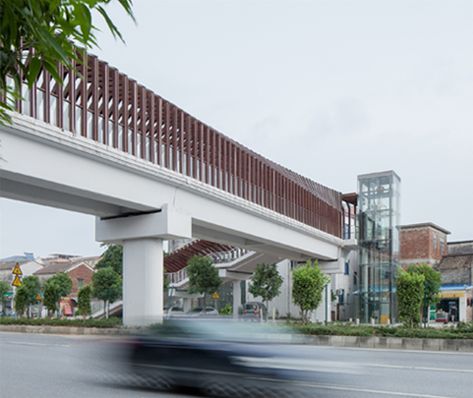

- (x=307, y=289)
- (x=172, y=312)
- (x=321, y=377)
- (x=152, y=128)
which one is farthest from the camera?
(x=307, y=289)

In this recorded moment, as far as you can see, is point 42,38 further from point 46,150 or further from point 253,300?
point 253,300

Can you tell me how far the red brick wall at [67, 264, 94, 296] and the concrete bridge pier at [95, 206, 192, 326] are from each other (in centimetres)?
5698

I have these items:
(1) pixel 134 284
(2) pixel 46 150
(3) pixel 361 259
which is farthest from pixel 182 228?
(3) pixel 361 259

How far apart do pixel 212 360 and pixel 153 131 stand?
16.4 m

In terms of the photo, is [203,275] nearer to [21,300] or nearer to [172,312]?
[21,300]

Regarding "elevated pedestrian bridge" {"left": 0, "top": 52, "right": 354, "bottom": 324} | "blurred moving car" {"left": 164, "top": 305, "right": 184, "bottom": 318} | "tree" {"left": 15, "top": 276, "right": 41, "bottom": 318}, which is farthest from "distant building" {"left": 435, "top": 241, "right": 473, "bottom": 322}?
"tree" {"left": 15, "top": 276, "right": 41, "bottom": 318}

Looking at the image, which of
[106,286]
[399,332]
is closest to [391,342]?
[399,332]

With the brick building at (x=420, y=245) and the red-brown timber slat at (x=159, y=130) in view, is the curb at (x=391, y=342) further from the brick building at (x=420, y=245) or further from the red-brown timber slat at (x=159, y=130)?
the brick building at (x=420, y=245)

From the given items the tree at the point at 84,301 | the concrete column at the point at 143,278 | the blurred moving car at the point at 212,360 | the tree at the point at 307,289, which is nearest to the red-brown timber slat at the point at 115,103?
the concrete column at the point at 143,278

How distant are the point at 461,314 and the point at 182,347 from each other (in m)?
47.5

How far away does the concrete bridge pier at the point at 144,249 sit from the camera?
23.9m

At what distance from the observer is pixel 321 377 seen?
9.13 meters

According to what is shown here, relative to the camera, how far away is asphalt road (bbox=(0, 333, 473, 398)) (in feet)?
31.1

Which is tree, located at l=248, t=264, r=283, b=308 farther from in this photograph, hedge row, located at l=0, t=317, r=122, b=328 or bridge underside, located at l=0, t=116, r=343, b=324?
hedge row, located at l=0, t=317, r=122, b=328
